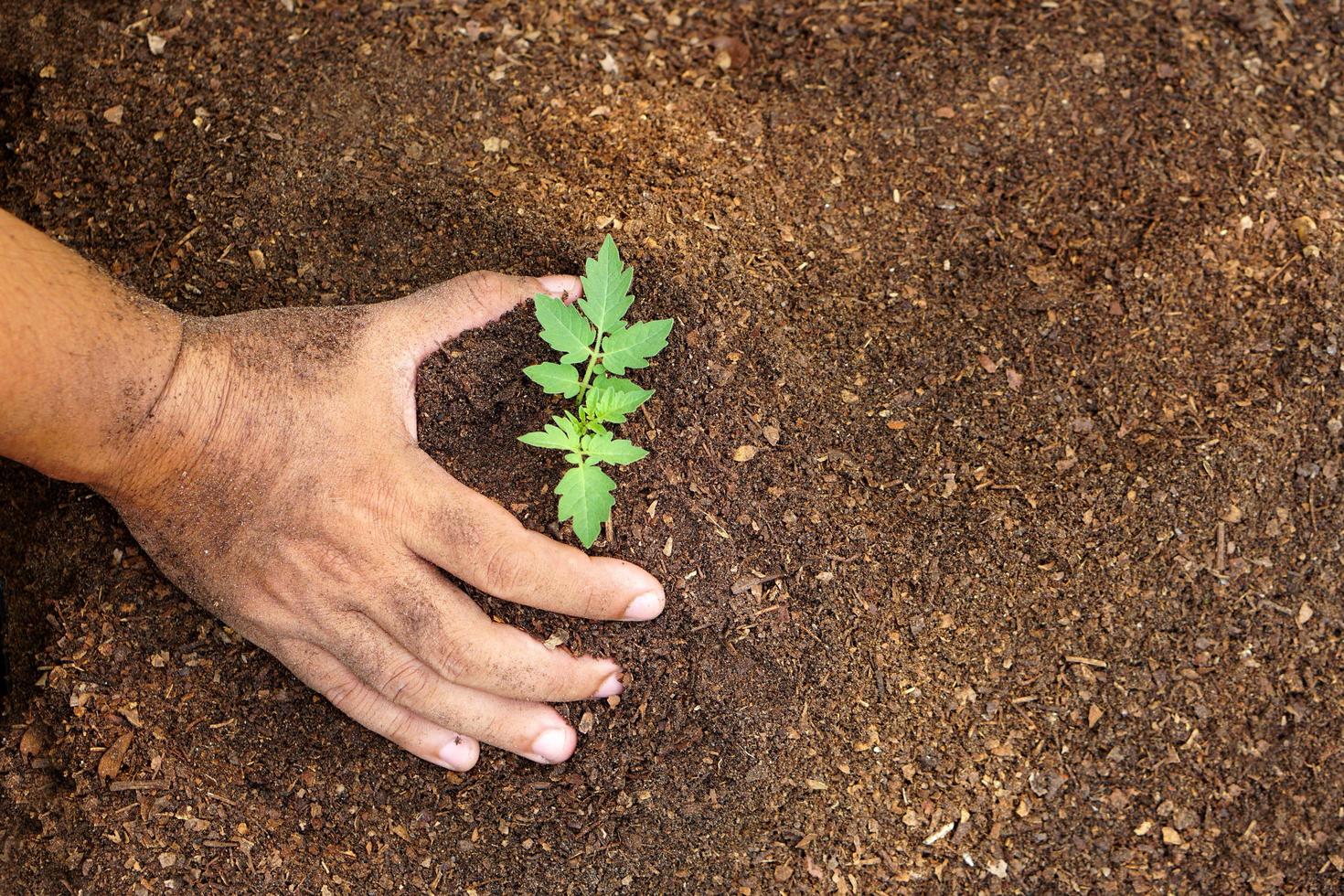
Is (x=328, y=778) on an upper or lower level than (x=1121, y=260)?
lower

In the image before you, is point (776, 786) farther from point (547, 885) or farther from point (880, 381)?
point (880, 381)

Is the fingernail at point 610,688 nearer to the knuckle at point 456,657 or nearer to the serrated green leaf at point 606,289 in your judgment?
the knuckle at point 456,657

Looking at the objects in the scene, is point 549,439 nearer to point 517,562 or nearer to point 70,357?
point 517,562

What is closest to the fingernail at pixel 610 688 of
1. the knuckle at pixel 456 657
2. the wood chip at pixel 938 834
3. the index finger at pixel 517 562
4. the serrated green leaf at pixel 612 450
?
the index finger at pixel 517 562

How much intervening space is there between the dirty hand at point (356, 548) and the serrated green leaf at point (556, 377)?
0.86 feet

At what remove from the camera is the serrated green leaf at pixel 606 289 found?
1.91 meters

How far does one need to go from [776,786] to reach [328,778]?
0.86 metres

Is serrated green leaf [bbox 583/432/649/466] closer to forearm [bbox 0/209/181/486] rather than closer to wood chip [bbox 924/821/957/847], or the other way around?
forearm [bbox 0/209/181/486]

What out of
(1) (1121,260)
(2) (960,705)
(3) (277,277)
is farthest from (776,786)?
(3) (277,277)

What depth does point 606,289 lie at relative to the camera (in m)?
1.91

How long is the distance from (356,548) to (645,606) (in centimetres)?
56

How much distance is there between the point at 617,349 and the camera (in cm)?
193

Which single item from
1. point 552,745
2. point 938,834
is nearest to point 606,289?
point 552,745

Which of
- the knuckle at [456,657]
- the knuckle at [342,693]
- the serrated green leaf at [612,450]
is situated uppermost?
the serrated green leaf at [612,450]
